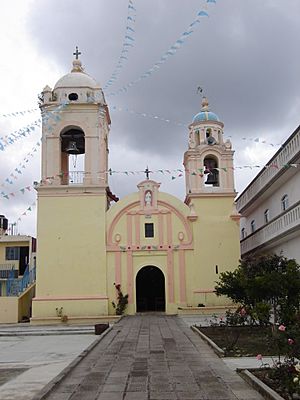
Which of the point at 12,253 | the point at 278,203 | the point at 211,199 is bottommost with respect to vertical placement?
the point at 12,253

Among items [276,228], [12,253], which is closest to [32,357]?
[276,228]

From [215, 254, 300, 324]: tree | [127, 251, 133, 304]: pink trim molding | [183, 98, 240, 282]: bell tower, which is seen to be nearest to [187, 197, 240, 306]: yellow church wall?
[183, 98, 240, 282]: bell tower

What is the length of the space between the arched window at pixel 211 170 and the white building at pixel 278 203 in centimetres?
183

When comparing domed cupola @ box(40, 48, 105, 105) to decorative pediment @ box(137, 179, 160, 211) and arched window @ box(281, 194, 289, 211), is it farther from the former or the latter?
arched window @ box(281, 194, 289, 211)

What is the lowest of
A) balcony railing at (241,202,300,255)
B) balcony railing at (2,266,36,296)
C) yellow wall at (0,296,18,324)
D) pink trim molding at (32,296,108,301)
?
yellow wall at (0,296,18,324)

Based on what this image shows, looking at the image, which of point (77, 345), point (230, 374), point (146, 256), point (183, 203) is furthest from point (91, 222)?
point (230, 374)

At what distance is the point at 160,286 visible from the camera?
2608 centimetres

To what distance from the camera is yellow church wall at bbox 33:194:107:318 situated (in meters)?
23.7

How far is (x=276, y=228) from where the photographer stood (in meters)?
20.3

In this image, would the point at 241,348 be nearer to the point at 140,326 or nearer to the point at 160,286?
the point at 140,326

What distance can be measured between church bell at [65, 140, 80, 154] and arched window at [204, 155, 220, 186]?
665cm

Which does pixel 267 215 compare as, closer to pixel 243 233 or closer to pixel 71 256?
pixel 243 233

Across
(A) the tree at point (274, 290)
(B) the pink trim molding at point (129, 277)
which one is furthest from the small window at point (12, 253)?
(A) the tree at point (274, 290)

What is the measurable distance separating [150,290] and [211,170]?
698 centimetres
